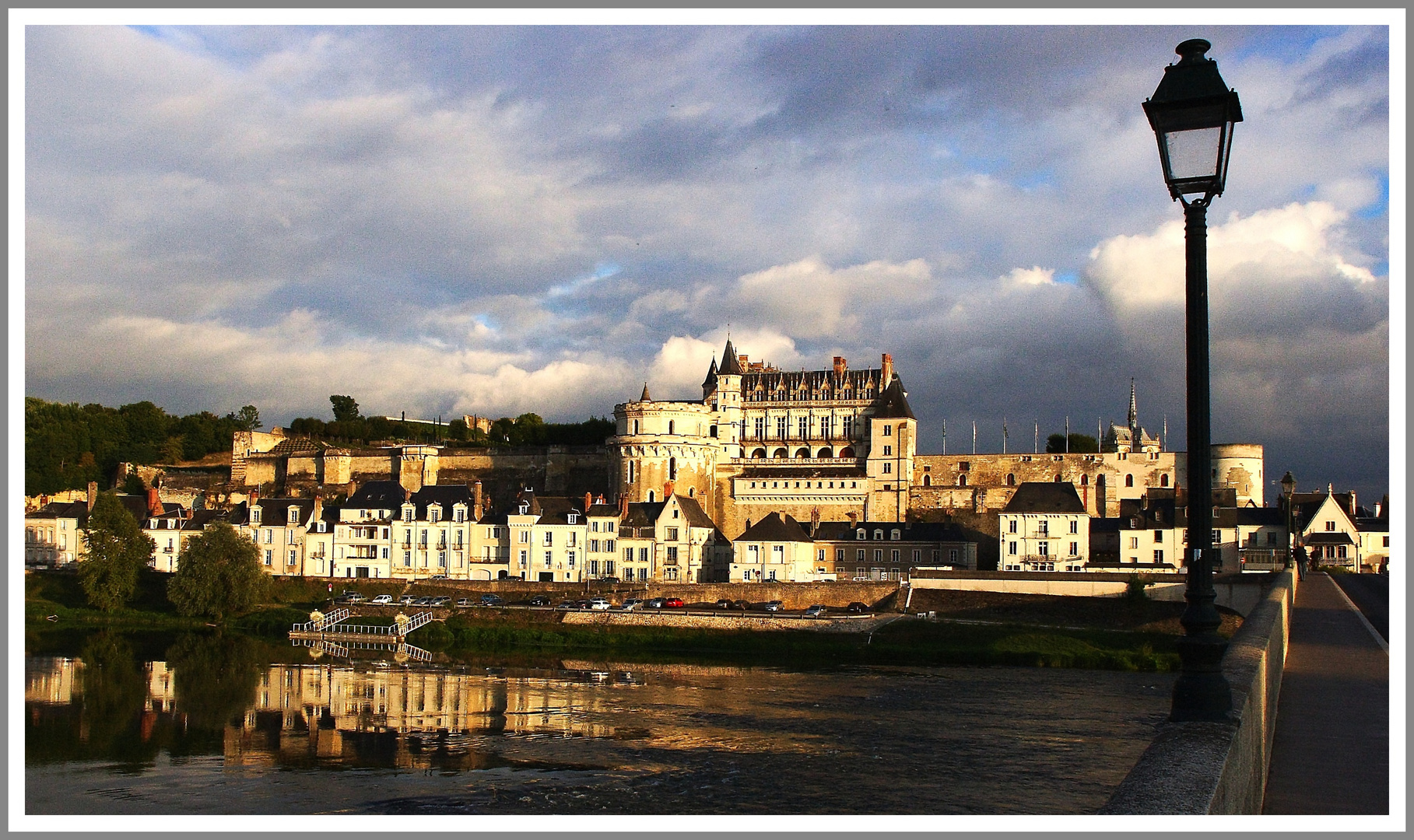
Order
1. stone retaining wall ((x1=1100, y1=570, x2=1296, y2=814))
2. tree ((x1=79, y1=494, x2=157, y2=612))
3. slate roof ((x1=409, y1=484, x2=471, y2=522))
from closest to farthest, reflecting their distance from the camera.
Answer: stone retaining wall ((x1=1100, y1=570, x2=1296, y2=814)) → tree ((x1=79, y1=494, x2=157, y2=612)) → slate roof ((x1=409, y1=484, x2=471, y2=522))

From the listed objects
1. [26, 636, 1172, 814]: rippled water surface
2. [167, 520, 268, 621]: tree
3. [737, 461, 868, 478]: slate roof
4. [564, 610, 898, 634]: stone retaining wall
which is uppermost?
[737, 461, 868, 478]: slate roof

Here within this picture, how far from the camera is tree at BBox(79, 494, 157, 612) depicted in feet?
125

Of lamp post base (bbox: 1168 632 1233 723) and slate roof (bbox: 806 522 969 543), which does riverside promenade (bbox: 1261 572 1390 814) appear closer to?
lamp post base (bbox: 1168 632 1233 723)

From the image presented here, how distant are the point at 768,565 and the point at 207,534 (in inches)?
728

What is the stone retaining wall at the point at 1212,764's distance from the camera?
4.64 meters

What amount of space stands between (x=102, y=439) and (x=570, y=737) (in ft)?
181

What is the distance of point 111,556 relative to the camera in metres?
38.3

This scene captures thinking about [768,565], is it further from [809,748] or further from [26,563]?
[26,563]

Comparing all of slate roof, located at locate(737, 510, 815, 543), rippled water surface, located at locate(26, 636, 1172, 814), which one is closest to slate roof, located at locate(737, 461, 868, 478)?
slate roof, located at locate(737, 510, 815, 543)

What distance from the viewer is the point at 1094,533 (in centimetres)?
4403

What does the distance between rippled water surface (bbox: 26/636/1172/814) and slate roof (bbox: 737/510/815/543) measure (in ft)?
39.2

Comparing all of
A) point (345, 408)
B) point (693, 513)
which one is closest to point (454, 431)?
point (345, 408)

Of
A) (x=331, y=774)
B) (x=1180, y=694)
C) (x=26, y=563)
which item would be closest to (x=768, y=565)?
(x=331, y=774)

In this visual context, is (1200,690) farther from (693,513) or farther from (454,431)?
(454,431)
